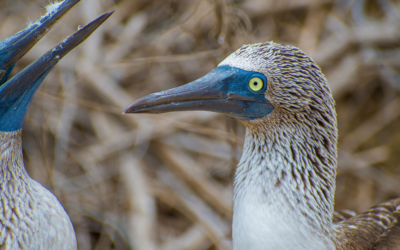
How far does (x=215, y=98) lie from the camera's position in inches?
66.5

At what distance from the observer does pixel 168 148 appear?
382 centimetres

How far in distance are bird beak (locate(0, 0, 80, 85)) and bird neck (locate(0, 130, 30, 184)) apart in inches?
12.7

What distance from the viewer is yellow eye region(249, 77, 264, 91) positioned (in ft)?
5.57

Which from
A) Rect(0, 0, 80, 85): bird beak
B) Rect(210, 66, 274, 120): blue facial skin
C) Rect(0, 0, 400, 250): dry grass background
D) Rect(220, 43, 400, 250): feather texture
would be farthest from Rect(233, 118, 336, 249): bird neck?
Rect(0, 0, 400, 250): dry grass background

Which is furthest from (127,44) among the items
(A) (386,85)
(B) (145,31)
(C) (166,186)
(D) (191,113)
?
(A) (386,85)

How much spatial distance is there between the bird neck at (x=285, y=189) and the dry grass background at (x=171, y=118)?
4.08 feet

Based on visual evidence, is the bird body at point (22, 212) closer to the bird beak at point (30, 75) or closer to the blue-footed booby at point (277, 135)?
the bird beak at point (30, 75)

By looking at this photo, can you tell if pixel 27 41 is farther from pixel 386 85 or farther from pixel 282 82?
pixel 386 85

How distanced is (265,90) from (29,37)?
3.51 ft

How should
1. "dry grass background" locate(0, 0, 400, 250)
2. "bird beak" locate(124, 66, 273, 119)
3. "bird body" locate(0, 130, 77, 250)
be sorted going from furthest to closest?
"dry grass background" locate(0, 0, 400, 250) < "bird body" locate(0, 130, 77, 250) < "bird beak" locate(124, 66, 273, 119)

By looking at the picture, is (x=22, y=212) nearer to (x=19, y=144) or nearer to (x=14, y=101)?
(x=19, y=144)

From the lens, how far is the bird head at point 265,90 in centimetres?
168

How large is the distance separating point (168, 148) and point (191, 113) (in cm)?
43

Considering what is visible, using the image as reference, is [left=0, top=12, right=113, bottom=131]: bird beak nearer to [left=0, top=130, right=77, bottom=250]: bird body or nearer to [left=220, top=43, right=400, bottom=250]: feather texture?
[left=0, top=130, right=77, bottom=250]: bird body
